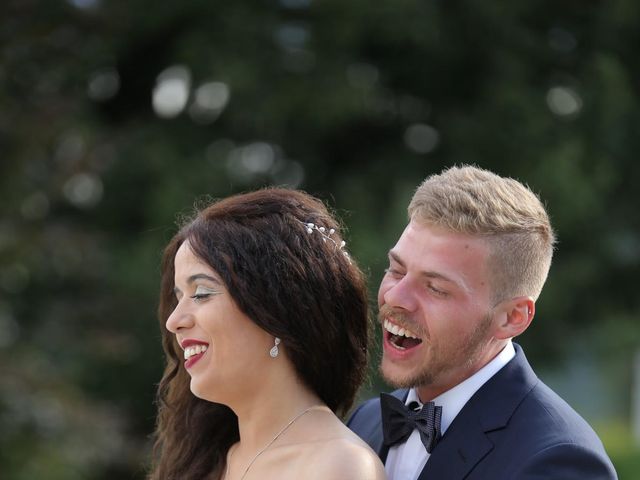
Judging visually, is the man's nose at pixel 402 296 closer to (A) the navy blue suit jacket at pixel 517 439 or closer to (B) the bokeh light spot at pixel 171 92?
(A) the navy blue suit jacket at pixel 517 439

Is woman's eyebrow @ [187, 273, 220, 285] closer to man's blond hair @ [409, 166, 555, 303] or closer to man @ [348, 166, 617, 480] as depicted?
man @ [348, 166, 617, 480]

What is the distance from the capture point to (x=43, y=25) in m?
8.71

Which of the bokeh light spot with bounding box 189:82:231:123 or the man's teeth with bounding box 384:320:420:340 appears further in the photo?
the bokeh light spot with bounding box 189:82:231:123

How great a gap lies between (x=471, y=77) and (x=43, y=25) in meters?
3.82

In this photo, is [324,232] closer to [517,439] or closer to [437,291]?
[437,291]

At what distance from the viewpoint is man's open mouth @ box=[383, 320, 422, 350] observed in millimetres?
3209

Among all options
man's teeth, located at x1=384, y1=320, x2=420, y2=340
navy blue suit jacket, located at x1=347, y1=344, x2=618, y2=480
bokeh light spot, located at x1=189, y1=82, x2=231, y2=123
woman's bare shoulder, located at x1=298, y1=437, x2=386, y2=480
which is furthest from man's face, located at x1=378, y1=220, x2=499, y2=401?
bokeh light spot, located at x1=189, y1=82, x2=231, y2=123

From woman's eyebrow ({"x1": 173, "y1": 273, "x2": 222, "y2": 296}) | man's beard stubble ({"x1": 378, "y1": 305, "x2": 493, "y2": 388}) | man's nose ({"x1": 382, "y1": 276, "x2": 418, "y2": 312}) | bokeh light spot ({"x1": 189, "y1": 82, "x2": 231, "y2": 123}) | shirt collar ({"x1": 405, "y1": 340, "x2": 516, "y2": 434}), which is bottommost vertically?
shirt collar ({"x1": 405, "y1": 340, "x2": 516, "y2": 434})

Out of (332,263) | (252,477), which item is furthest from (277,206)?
(252,477)

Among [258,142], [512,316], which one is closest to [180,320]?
[512,316]

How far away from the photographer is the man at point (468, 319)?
3098mm

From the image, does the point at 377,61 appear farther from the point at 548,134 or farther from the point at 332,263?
the point at 332,263

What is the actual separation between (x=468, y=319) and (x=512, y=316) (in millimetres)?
155

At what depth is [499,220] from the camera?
3121 mm
